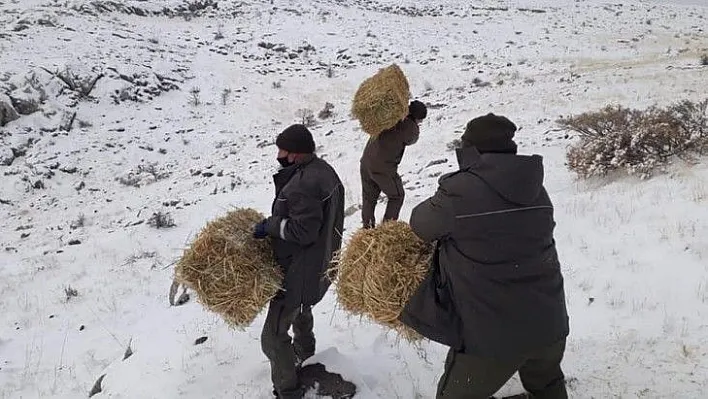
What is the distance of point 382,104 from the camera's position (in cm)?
626

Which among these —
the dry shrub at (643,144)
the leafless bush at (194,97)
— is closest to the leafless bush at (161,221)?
the dry shrub at (643,144)

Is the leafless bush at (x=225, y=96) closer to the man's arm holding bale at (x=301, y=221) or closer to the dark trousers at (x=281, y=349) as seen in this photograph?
the dark trousers at (x=281, y=349)

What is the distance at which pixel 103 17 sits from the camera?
21.7 meters

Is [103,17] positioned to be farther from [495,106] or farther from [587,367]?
[587,367]

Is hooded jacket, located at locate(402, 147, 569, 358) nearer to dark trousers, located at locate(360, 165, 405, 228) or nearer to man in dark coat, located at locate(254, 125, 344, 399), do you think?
man in dark coat, located at locate(254, 125, 344, 399)

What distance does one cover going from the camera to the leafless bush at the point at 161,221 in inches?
424

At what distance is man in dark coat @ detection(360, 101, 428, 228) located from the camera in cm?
611

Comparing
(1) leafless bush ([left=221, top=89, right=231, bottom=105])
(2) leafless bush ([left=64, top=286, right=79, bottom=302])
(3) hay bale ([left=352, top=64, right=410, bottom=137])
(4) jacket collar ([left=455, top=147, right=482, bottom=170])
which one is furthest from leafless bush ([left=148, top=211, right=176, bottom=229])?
(4) jacket collar ([left=455, top=147, right=482, bottom=170])

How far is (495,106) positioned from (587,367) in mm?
11099

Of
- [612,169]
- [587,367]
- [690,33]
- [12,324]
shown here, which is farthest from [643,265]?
[690,33]

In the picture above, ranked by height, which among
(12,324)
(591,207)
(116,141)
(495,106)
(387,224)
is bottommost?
(116,141)

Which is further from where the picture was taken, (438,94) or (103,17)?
(103,17)

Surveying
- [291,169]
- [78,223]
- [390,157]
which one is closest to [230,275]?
[291,169]

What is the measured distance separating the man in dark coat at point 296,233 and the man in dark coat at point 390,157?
2.16 meters
